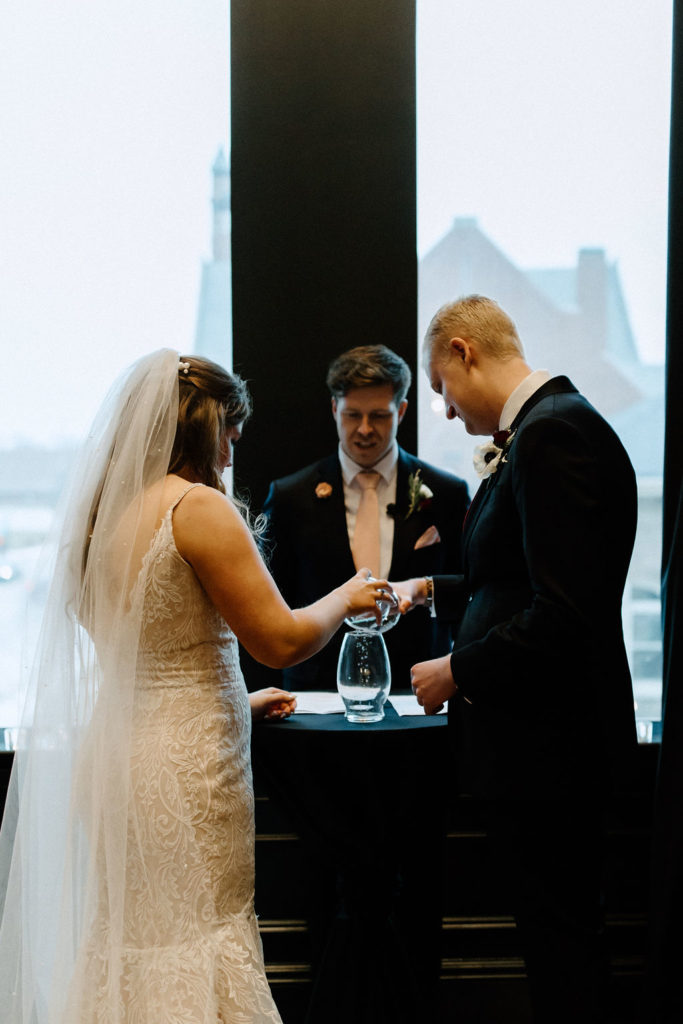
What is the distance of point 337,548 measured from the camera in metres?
3.08

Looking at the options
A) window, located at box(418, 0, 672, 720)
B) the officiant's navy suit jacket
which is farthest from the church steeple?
the officiant's navy suit jacket

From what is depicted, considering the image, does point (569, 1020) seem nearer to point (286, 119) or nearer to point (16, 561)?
point (16, 561)

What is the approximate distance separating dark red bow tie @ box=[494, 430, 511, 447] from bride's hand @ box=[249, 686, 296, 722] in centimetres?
76

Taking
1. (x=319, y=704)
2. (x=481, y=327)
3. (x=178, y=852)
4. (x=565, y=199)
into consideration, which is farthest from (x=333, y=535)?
(x=565, y=199)

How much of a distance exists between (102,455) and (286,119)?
6.35 ft

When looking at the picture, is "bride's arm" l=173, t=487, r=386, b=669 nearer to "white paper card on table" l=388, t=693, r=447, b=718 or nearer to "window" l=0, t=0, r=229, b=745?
"white paper card on table" l=388, t=693, r=447, b=718

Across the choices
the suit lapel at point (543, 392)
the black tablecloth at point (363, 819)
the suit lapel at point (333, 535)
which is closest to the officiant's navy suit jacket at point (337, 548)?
the suit lapel at point (333, 535)

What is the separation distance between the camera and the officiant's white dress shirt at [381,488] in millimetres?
3146

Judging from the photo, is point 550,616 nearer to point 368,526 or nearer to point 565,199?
point 368,526

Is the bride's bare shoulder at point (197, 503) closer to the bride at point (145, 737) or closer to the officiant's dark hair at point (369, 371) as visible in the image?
the bride at point (145, 737)

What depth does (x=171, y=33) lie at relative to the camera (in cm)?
342

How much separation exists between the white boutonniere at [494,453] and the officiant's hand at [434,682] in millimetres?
413

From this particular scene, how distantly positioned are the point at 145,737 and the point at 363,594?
62 centimetres

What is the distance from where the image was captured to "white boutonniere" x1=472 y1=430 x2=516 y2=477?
207 centimetres
